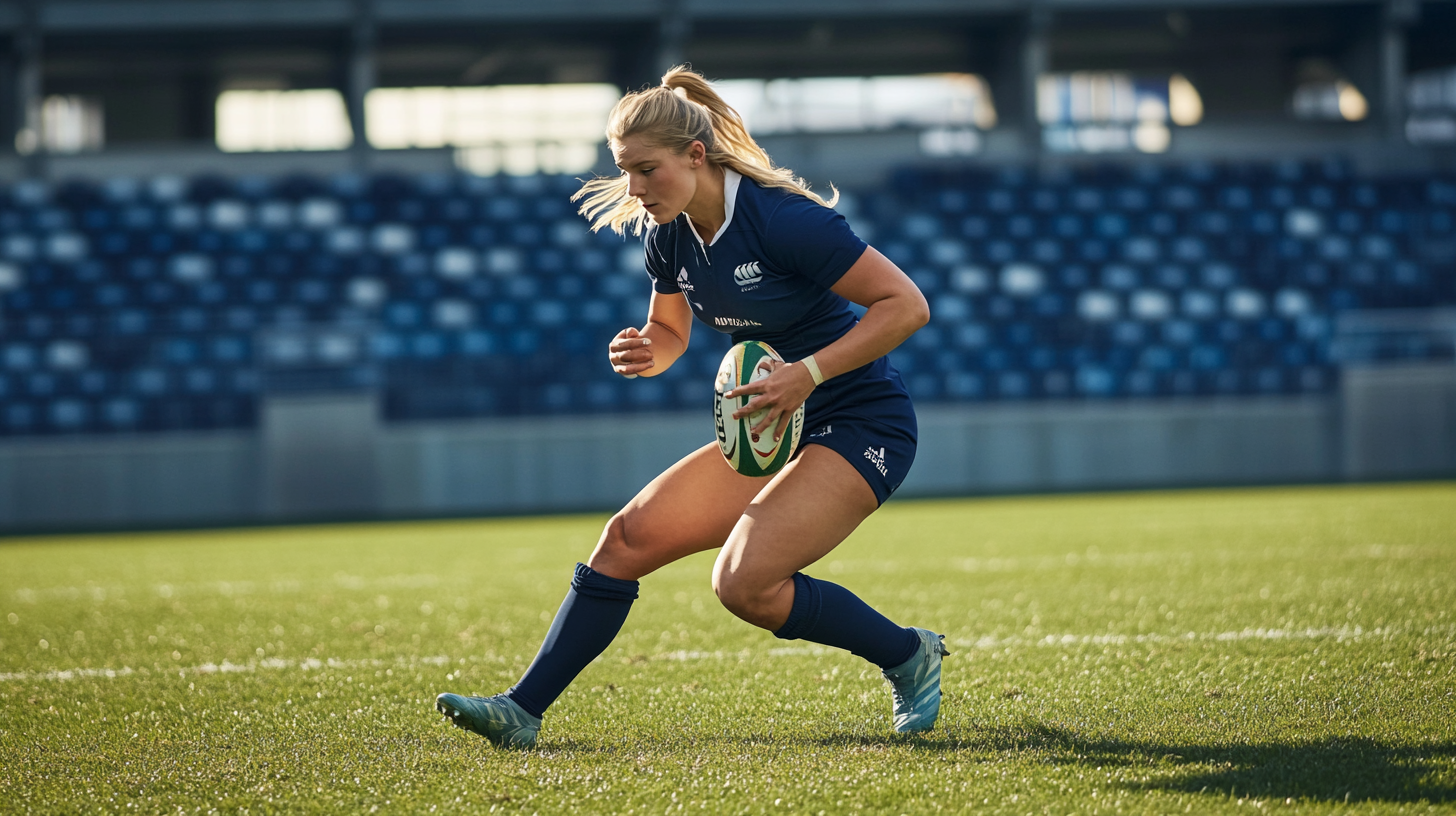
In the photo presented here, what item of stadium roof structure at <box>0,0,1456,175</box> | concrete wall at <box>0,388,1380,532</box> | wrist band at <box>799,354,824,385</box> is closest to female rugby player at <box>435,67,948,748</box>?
wrist band at <box>799,354,824,385</box>

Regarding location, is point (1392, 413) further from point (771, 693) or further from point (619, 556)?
point (619, 556)

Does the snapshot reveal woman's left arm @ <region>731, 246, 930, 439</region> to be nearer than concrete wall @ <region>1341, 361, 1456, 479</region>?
Yes

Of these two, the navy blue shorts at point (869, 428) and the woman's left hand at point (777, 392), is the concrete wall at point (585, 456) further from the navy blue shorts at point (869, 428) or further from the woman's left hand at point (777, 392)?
the woman's left hand at point (777, 392)

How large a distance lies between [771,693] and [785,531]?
868 millimetres

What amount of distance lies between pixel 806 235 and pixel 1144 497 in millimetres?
10966

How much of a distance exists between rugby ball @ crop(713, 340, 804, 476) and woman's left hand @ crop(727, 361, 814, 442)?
0.05 metres

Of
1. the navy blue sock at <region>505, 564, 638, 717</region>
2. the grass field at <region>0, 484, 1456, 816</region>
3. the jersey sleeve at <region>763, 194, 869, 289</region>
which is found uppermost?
the jersey sleeve at <region>763, 194, 869, 289</region>

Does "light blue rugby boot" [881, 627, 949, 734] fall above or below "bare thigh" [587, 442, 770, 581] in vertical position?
below

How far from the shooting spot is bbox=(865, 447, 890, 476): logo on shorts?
331 cm

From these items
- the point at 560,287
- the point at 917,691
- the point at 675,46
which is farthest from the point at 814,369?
the point at 675,46

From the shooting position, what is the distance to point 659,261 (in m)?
3.53

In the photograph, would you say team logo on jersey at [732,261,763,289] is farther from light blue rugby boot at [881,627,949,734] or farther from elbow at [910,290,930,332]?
light blue rugby boot at [881,627,949,734]

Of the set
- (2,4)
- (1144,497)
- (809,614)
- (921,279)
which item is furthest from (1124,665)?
(2,4)

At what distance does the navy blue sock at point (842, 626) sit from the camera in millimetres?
3227
